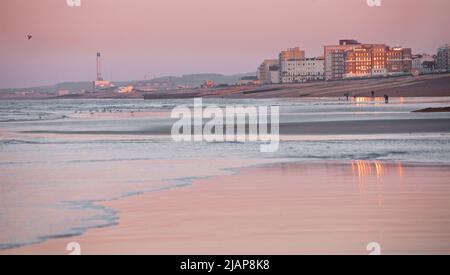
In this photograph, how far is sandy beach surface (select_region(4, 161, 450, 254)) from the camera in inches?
290

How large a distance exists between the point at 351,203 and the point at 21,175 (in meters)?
6.58

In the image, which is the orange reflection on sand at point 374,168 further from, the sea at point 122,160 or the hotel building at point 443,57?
the hotel building at point 443,57

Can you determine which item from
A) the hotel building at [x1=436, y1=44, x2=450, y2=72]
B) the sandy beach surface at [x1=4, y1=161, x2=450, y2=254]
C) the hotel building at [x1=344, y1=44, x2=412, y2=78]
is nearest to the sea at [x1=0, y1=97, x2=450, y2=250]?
the sandy beach surface at [x1=4, y1=161, x2=450, y2=254]

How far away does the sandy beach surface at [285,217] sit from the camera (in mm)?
7375

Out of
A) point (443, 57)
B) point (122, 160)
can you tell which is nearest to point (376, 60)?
point (443, 57)

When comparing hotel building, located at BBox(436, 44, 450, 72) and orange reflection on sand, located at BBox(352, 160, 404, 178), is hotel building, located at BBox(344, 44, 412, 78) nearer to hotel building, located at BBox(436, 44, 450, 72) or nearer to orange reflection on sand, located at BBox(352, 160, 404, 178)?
hotel building, located at BBox(436, 44, 450, 72)

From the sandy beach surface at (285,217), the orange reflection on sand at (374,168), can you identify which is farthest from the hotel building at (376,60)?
the sandy beach surface at (285,217)

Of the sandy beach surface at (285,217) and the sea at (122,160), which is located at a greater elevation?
the sandy beach surface at (285,217)

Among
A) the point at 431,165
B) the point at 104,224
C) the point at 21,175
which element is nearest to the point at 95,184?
the point at 21,175

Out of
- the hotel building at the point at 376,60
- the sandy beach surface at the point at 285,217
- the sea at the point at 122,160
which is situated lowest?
the sea at the point at 122,160

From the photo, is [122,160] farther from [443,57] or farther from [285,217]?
[443,57]

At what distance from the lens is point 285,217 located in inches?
352
